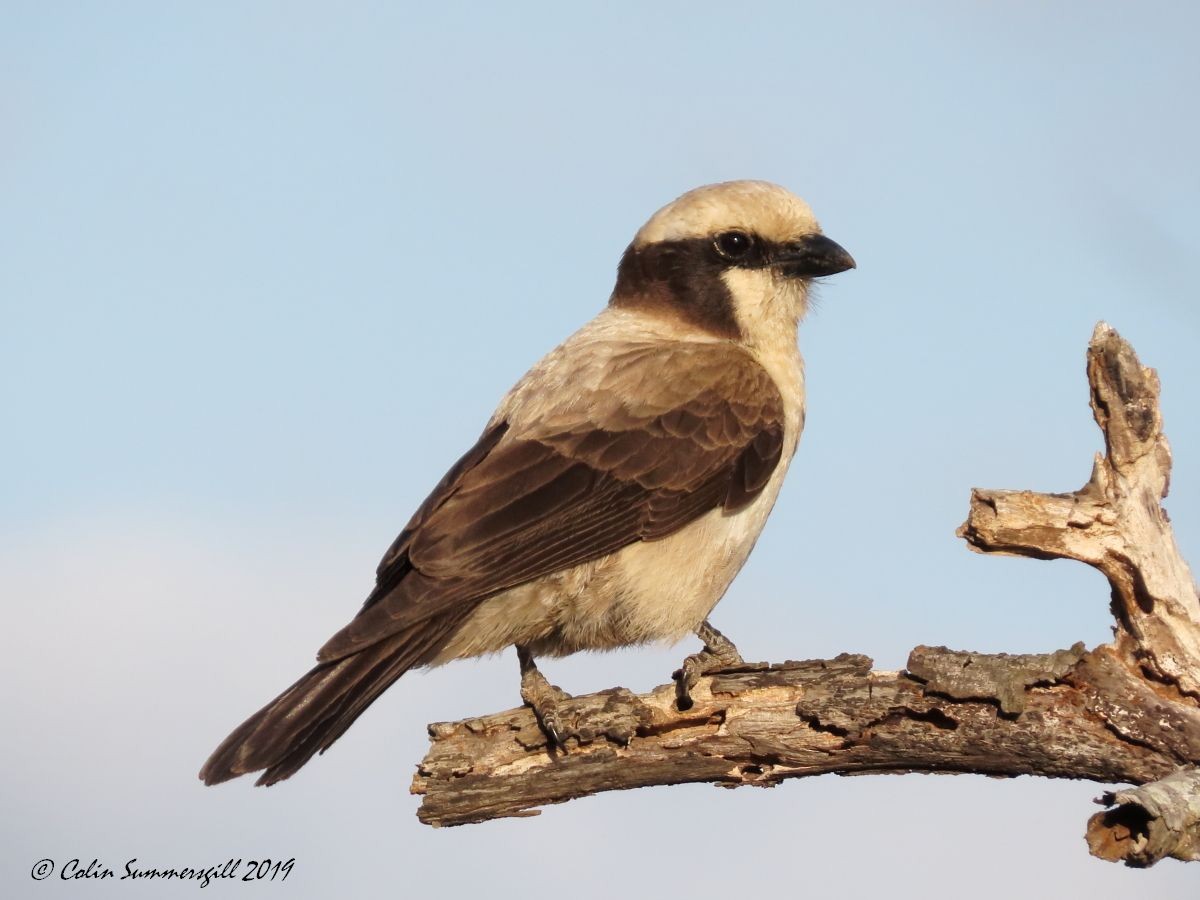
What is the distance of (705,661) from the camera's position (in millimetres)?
6262

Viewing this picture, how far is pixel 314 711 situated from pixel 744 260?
342cm

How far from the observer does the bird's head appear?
7.61 metres

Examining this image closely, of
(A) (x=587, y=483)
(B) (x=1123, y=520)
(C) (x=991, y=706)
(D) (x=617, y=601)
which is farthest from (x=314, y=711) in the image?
(B) (x=1123, y=520)

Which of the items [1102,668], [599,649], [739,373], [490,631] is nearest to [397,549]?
[490,631]

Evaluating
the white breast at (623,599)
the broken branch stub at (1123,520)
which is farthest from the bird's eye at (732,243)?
the broken branch stub at (1123,520)

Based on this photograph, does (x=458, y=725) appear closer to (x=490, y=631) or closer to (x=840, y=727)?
(x=490, y=631)

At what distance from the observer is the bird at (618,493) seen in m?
6.02

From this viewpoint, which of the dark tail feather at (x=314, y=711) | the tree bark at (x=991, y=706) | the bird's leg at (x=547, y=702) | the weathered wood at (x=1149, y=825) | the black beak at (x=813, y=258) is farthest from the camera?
the black beak at (x=813, y=258)

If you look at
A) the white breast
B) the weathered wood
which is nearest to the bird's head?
the white breast

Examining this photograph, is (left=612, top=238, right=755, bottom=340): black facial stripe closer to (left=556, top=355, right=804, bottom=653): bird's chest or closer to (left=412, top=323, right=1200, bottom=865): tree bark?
(left=556, top=355, right=804, bottom=653): bird's chest

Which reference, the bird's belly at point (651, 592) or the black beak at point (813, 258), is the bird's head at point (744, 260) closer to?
the black beak at point (813, 258)

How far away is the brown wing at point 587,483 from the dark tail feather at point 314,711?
0.10m

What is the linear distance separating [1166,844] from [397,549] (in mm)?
3521

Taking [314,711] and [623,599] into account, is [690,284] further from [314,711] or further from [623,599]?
[314,711]
